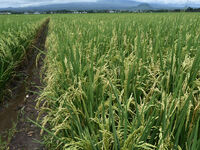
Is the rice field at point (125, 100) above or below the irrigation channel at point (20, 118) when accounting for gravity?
above

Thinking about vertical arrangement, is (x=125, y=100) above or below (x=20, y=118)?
above

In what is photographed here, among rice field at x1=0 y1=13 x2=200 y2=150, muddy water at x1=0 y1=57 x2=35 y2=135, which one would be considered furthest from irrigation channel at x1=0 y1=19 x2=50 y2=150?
rice field at x1=0 y1=13 x2=200 y2=150

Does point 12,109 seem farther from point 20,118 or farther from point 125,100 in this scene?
point 125,100

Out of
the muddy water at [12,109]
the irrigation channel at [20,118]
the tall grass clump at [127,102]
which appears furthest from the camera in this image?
the muddy water at [12,109]

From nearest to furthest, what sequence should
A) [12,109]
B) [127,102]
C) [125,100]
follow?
[127,102] < [125,100] < [12,109]

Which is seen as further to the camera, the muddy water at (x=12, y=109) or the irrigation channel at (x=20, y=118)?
the muddy water at (x=12, y=109)

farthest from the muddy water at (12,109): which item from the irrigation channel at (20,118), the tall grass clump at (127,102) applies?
the tall grass clump at (127,102)

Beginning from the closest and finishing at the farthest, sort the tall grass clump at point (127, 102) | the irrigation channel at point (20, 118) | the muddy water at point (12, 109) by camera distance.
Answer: the tall grass clump at point (127, 102) < the irrigation channel at point (20, 118) < the muddy water at point (12, 109)

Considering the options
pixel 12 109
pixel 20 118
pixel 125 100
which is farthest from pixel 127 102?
pixel 12 109

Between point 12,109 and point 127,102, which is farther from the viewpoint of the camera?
point 12,109

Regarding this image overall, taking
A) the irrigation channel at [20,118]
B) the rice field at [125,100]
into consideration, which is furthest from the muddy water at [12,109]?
the rice field at [125,100]

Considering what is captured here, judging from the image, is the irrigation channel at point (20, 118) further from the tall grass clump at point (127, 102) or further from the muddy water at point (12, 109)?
the tall grass clump at point (127, 102)

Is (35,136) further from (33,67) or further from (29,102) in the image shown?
(33,67)

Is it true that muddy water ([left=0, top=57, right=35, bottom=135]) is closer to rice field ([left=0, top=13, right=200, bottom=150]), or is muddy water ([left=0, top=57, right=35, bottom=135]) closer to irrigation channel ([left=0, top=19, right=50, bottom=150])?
irrigation channel ([left=0, top=19, right=50, bottom=150])
